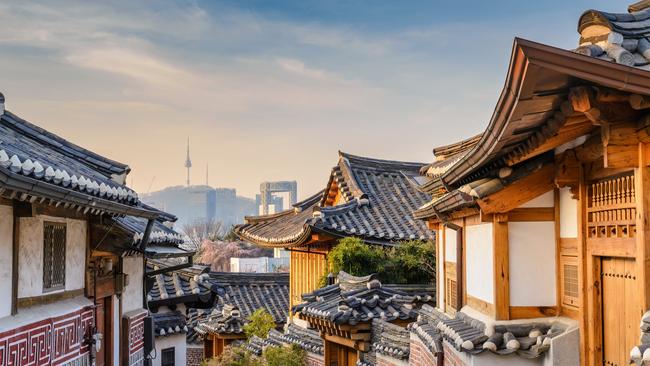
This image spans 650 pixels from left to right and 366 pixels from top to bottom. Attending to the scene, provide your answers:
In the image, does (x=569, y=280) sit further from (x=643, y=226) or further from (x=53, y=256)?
(x=53, y=256)

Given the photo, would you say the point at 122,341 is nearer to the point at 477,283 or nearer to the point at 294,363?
the point at 294,363

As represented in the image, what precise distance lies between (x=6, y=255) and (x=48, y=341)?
153cm

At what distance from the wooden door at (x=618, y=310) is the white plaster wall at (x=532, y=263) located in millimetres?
1248

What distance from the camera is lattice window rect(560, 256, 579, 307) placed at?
688cm

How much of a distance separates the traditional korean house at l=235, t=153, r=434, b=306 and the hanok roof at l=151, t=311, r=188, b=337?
4.06m

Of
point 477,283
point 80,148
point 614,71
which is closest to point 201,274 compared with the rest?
point 80,148

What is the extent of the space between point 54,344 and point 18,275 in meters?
1.33

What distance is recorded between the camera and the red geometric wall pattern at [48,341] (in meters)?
7.39

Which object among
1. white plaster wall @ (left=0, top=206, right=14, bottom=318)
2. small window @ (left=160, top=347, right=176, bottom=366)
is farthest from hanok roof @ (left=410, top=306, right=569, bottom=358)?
small window @ (left=160, top=347, right=176, bottom=366)

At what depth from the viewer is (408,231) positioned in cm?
2023

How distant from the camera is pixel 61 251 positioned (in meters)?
9.57

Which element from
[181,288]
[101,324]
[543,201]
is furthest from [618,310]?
[181,288]

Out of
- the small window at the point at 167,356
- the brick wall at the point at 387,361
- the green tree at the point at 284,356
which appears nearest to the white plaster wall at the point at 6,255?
the brick wall at the point at 387,361

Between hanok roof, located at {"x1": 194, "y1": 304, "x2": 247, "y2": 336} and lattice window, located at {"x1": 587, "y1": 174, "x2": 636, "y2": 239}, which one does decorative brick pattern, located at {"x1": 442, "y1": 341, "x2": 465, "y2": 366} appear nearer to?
lattice window, located at {"x1": 587, "y1": 174, "x2": 636, "y2": 239}
